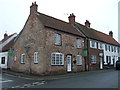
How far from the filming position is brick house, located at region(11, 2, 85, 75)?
18.4 metres

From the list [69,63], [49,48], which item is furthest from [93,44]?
[49,48]

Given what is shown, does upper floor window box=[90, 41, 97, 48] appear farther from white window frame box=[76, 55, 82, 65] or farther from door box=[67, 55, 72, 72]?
door box=[67, 55, 72, 72]

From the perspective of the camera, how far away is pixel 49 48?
18547 millimetres

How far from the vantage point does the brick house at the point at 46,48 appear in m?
18.4

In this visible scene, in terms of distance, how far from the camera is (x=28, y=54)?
819 inches

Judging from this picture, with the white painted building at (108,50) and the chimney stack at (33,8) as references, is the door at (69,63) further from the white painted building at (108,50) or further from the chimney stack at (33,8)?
the chimney stack at (33,8)

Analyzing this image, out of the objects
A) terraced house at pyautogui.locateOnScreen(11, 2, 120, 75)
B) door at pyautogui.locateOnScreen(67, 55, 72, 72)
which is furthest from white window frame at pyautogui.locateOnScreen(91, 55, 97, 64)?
door at pyautogui.locateOnScreen(67, 55, 72, 72)

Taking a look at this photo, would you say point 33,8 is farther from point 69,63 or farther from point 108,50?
point 108,50

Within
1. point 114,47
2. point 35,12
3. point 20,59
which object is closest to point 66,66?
point 20,59

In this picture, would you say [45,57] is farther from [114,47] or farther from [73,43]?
[114,47]

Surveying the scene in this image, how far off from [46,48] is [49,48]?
54cm

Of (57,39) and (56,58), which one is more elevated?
(57,39)

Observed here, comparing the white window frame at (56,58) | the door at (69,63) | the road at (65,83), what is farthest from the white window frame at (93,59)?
the road at (65,83)

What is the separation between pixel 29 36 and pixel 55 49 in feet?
15.9
